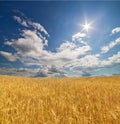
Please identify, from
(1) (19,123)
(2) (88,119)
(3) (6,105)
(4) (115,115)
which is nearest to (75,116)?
(2) (88,119)

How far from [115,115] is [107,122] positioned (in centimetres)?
28

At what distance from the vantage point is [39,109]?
4445mm

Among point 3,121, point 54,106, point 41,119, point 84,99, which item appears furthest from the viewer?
point 84,99

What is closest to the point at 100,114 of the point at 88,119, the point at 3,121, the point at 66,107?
the point at 88,119

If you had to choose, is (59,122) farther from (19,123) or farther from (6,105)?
(6,105)

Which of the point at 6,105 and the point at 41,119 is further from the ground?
the point at 6,105

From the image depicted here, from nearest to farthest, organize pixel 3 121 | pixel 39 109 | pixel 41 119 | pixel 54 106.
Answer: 1. pixel 3 121
2. pixel 41 119
3. pixel 39 109
4. pixel 54 106

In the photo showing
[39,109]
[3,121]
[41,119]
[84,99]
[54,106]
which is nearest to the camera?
[3,121]

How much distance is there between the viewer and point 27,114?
4.07 m

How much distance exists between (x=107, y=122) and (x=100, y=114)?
357 millimetres

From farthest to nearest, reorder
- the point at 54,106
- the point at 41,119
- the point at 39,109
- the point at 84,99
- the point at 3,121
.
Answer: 1. the point at 84,99
2. the point at 54,106
3. the point at 39,109
4. the point at 41,119
5. the point at 3,121

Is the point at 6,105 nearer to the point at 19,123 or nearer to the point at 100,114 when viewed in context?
the point at 19,123

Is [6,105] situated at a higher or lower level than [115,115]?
higher

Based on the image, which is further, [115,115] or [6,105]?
[6,105]
